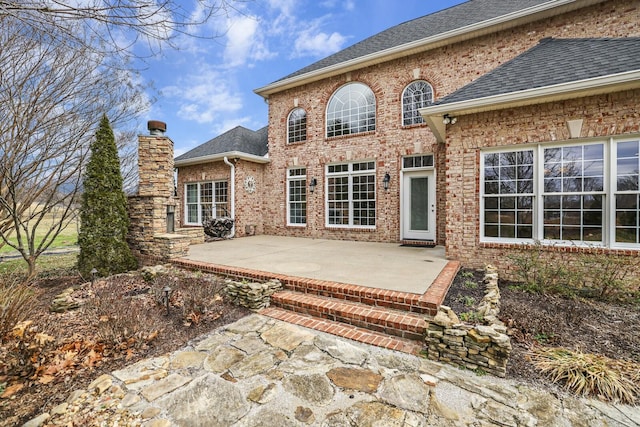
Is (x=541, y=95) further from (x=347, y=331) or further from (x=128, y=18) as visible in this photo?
(x=128, y=18)

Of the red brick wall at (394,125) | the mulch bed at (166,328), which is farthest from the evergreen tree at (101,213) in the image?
the red brick wall at (394,125)

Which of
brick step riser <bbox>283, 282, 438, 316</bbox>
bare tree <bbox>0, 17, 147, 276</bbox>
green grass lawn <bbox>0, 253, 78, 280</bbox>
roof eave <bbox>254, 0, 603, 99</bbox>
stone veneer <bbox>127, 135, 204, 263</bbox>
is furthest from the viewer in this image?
roof eave <bbox>254, 0, 603, 99</bbox>

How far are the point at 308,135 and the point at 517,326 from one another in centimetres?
851

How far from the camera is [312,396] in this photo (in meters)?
2.16

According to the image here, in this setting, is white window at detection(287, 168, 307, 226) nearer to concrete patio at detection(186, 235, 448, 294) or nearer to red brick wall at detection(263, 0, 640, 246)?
red brick wall at detection(263, 0, 640, 246)

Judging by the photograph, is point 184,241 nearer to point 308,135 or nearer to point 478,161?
point 308,135

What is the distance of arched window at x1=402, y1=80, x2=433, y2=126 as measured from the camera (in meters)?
8.30

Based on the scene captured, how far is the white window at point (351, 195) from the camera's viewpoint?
900 cm

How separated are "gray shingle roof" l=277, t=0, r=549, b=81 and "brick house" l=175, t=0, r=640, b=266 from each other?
98 millimetres

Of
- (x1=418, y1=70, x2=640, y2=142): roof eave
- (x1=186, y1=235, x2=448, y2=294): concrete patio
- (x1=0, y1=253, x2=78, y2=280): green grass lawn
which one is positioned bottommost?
(x1=0, y1=253, x2=78, y2=280): green grass lawn

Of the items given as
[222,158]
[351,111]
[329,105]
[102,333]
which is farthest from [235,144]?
[102,333]

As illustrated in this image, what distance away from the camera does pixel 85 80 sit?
5.51 meters

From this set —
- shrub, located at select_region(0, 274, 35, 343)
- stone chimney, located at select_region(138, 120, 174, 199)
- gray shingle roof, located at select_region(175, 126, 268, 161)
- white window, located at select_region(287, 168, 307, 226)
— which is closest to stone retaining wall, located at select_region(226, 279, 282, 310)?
shrub, located at select_region(0, 274, 35, 343)

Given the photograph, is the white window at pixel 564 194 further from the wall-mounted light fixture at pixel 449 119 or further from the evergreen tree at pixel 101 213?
the evergreen tree at pixel 101 213
